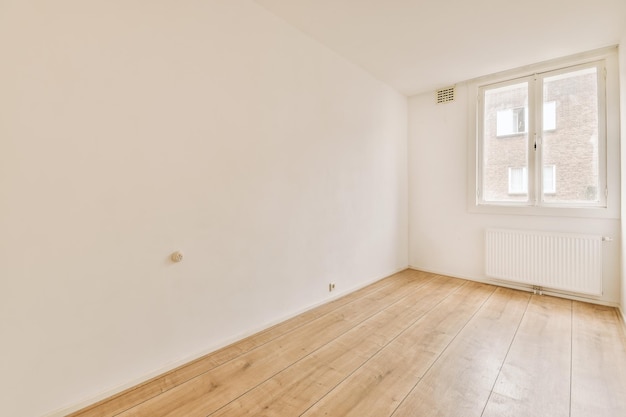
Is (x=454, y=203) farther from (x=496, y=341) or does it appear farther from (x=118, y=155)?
(x=118, y=155)

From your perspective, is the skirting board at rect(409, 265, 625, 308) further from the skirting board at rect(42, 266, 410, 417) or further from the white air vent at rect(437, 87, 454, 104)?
the white air vent at rect(437, 87, 454, 104)

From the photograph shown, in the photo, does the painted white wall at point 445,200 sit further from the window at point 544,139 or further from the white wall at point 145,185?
the white wall at point 145,185

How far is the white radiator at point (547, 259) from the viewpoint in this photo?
3219mm

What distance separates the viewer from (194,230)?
6.94ft

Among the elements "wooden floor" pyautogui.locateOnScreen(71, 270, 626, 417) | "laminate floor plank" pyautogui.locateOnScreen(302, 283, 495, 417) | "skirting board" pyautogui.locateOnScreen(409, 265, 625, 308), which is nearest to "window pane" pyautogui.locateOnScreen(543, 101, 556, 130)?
"skirting board" pyautogui.locateOnScreen(409, 265, 625, 308)

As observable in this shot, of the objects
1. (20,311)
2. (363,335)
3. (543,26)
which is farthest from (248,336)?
(543,26)

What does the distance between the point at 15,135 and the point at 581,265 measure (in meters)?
4.96

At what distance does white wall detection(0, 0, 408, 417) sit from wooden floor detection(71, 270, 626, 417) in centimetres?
26

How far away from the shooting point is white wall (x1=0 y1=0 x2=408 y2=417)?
149 cm

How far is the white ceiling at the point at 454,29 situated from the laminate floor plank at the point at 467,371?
9.25ft

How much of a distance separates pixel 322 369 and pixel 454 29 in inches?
127

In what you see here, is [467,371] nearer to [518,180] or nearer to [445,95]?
[518,180]

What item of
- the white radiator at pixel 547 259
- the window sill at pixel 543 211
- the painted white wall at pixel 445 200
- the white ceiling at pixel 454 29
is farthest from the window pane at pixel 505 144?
the white radiator at pixel 547 259

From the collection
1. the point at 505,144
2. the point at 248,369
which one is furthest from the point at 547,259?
the point at 248,369
